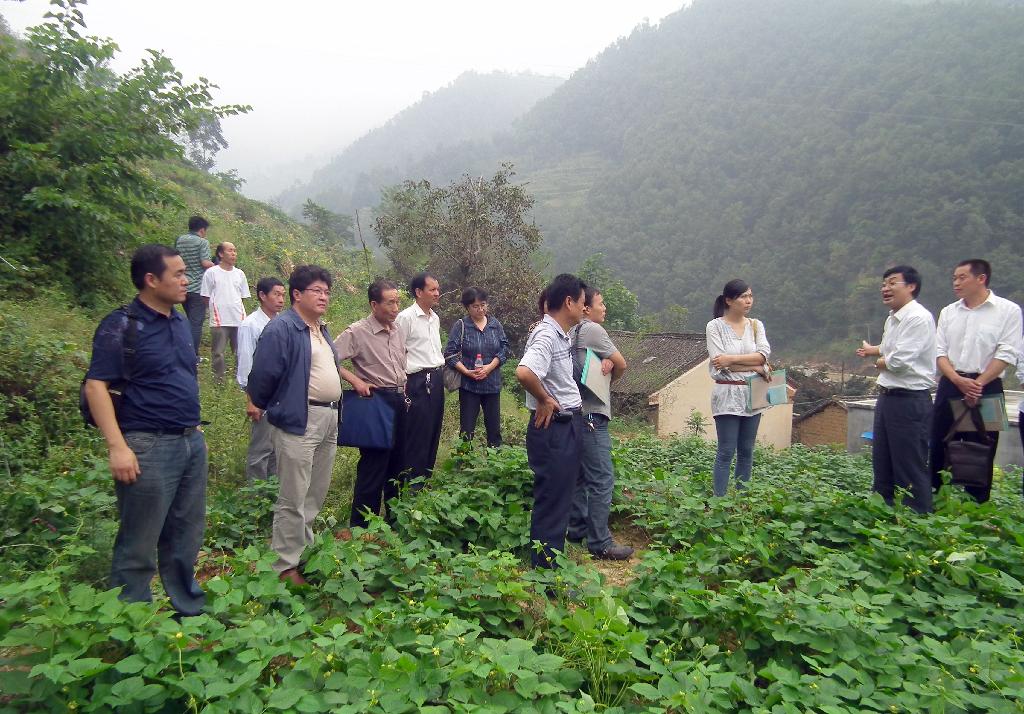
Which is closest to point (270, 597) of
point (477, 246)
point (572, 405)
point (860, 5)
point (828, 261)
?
point (572, 405)

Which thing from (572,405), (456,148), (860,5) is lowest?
(572,405)

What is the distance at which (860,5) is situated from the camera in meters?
86.2

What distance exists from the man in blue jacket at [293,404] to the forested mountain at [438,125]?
298ft

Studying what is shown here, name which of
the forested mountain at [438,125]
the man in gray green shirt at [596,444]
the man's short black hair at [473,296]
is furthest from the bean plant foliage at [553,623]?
the forested mountain at [438,125]

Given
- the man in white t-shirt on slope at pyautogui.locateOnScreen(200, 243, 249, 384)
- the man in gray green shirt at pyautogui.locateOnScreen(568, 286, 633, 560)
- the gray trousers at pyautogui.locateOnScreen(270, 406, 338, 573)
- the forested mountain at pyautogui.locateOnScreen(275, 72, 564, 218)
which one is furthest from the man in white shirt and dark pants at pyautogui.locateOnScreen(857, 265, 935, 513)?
the forested mountain at pyautogui.locateOnScreen(275, 72, 564, 218)

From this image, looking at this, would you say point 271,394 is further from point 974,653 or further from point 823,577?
point 974,653

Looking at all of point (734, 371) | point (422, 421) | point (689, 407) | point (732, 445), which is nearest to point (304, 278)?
point (422, 421)

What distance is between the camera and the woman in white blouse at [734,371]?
4.69 meters

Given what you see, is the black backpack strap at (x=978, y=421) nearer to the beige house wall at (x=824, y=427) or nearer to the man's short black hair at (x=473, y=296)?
the man's short black hair at (x=473, y=296)

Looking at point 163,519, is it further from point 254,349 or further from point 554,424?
point 254,349

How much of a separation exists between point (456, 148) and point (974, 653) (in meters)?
96.1

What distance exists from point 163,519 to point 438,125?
158 metres

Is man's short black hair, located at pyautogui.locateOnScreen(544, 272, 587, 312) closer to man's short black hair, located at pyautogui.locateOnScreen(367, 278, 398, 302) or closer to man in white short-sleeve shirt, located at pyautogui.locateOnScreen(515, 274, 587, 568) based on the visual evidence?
man in white short-sleeve shirt, located at pyautogui.locateOnScreen(515, 274, 587, 568)

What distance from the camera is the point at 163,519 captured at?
274cm
